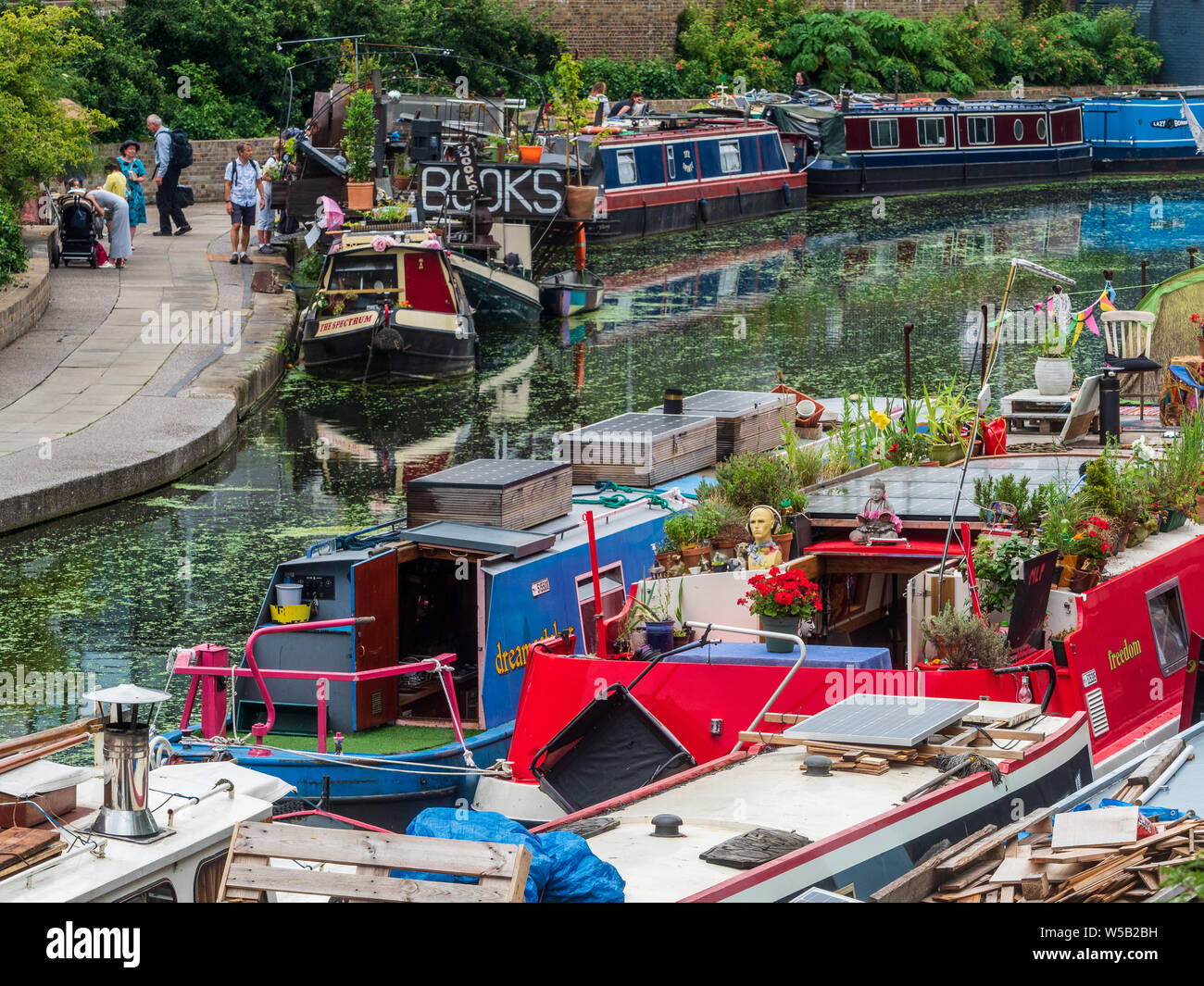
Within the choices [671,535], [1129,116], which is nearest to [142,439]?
[671,535]

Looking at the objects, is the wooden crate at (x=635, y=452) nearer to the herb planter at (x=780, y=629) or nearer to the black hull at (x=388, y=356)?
the herb planter at (x=780, y=629)

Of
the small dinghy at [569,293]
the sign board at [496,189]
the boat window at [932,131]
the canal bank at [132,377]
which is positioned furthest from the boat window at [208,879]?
the boat window at [932,131]

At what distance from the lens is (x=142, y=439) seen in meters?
18.6

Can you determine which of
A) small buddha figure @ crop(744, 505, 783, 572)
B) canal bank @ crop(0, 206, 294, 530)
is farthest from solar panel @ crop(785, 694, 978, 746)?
canal bank @ crop(0, 206, 294, 530)

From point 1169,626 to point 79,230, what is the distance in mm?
19421

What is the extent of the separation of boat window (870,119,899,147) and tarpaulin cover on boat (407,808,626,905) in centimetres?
4301

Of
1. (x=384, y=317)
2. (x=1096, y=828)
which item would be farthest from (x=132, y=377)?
(x=1096, y=828)

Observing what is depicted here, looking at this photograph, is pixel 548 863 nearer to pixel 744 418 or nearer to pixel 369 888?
pixel 369 888

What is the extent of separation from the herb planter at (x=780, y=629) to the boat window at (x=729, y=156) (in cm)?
3271

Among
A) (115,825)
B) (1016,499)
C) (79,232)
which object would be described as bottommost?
(115,825)

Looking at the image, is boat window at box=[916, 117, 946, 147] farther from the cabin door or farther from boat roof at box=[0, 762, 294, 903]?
boat roof at box=[0, 762, 294, 903]

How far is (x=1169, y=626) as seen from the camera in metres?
11.6
